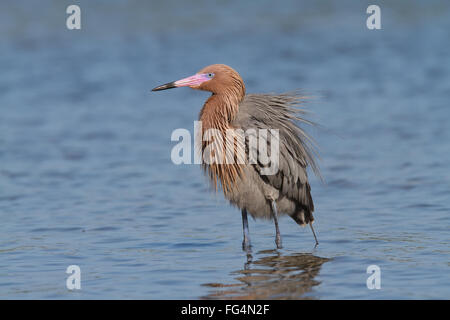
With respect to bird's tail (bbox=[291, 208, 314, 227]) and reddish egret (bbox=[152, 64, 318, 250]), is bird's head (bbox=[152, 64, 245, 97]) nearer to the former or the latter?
reddish egret (bbox=[152, 64, 318, 250])

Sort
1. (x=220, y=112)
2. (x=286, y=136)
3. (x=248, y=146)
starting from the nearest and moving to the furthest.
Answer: (x=248, y=146)
(x=220, y=112)
(x=286, y=136)

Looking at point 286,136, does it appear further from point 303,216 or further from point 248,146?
point 303,216

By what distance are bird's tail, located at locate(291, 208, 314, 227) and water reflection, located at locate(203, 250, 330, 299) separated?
678 millimetres

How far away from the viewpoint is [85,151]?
41.9 ft

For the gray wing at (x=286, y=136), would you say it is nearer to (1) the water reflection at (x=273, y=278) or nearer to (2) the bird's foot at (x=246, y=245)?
(2) the bird's foot at (x=246, y=245)

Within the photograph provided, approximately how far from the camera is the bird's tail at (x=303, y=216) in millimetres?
8445

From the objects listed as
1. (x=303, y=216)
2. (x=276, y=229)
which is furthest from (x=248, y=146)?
(x=303, y=216)

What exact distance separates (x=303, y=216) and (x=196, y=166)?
3.72 m

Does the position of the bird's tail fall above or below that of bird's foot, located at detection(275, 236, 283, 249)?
above

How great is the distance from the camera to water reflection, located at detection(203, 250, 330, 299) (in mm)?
6629

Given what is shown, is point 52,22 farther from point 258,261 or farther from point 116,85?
point 258,261

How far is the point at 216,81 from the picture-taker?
26.6 ft

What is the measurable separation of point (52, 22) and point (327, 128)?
1044 centimetres

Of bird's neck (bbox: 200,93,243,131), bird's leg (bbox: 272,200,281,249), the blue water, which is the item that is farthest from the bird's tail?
bird's neck (bbox: 200,93,243,131)
